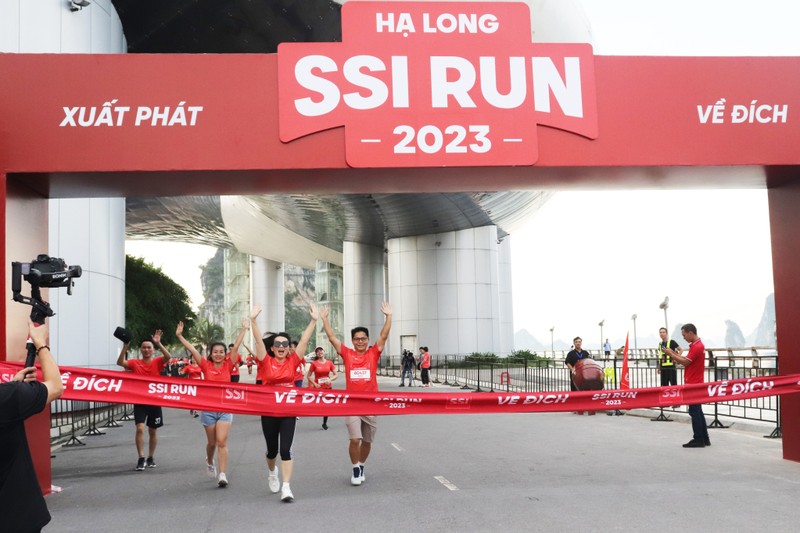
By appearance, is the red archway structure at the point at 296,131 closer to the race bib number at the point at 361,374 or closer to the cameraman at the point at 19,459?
the race bib number at the point at 361,374

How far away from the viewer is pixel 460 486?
9.20 meters

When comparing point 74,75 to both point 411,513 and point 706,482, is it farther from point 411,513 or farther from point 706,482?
point 706,482

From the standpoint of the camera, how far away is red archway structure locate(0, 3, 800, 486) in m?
9.22

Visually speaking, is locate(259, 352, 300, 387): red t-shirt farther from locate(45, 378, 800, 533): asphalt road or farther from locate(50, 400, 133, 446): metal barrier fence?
locate(50, 400, 133, 446): metal barrier fence

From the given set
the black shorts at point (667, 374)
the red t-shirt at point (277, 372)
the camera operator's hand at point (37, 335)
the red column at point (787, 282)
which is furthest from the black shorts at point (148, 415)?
the black shorts at point (667, 374)

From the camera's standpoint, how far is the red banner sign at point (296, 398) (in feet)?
28.7

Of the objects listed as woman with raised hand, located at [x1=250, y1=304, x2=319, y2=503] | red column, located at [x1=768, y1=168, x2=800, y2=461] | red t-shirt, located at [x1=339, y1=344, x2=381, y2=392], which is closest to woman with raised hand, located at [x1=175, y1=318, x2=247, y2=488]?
woman with raised hand, located at [x1=250, y1=304, x2=319, y2=503]

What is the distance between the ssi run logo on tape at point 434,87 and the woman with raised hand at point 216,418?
9.63 feet

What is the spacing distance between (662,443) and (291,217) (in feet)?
115

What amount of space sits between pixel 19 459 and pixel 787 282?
9.97 meters

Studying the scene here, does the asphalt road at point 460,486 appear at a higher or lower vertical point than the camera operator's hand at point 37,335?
lower

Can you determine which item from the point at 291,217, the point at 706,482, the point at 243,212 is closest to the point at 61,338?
the point at 706,482

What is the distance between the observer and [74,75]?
30.6 ft

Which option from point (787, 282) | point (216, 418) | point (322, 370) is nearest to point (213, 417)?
point (216, 418)
